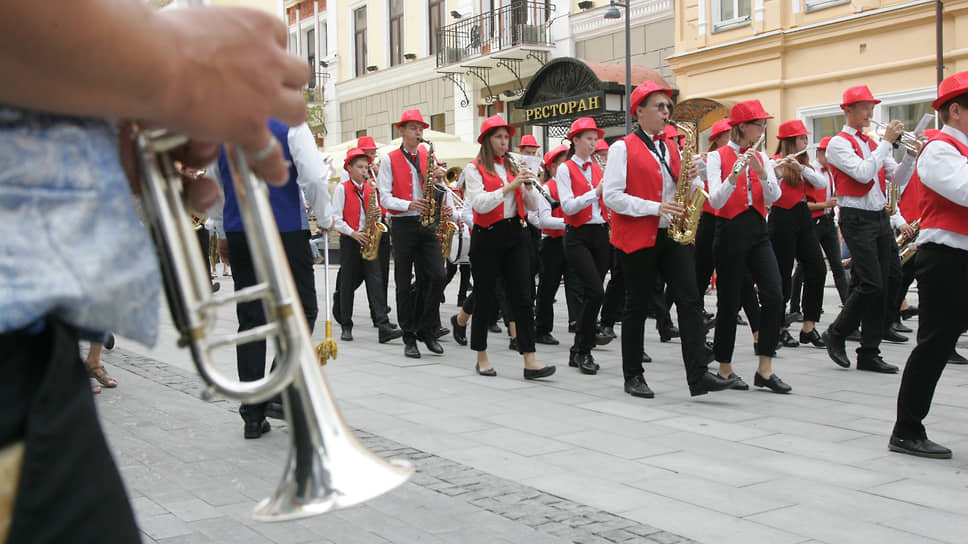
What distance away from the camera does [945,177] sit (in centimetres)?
495

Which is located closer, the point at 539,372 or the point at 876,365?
the point at 539,372

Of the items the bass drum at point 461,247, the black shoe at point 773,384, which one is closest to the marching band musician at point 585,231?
the black shoe at point 773,384

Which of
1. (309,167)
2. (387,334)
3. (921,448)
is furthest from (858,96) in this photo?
(387,334)

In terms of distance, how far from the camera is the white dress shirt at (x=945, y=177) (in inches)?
193

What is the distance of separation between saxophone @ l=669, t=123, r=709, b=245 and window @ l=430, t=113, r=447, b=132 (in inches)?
903

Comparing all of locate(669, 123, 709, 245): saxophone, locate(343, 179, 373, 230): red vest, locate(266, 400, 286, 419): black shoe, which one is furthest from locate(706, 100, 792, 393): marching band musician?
locate(343, 179, 373, 230): red vest

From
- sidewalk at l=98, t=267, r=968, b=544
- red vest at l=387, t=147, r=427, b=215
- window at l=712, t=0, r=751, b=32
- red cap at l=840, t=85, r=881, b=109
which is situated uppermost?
window at l=712, t=0, r=751, b=32

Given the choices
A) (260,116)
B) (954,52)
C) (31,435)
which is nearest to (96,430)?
(31,435)

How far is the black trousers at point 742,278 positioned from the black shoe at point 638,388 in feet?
2.16

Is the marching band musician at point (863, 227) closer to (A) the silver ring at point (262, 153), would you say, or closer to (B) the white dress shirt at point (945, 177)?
(B) the white dress shirt at point (945, 177)

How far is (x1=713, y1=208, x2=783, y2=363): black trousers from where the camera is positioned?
7.08 metres

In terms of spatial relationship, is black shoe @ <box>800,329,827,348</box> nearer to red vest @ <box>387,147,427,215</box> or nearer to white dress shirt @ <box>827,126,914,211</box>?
white dress shirt @ <box>827,126,914,211</box>

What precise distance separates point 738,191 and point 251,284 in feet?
11.9

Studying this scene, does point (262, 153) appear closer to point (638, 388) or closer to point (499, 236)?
point (638, 388)
